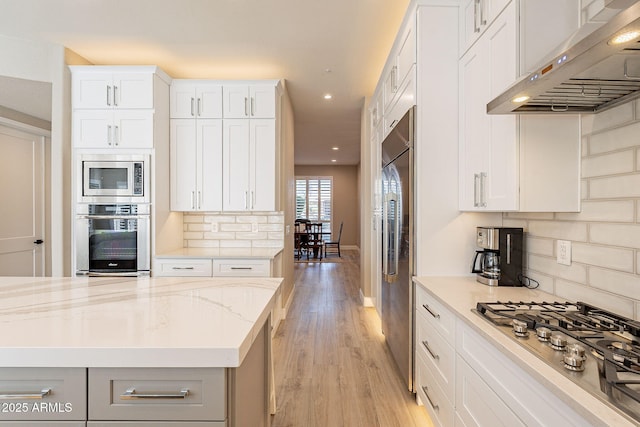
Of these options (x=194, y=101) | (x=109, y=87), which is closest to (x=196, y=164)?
(x=194, y=101)

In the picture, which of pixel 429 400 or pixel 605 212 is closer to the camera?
pixel 605 212

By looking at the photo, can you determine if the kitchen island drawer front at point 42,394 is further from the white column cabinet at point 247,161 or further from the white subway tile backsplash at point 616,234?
the white column cabinet at point 247,161

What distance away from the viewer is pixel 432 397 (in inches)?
72.9

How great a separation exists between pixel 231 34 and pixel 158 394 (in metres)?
2.93

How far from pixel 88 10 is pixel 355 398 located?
356cm

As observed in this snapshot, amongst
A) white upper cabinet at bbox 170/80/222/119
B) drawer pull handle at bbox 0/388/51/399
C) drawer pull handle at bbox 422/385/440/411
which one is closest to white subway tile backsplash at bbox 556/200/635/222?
drawer pull handle at bbox 422/385/440/411

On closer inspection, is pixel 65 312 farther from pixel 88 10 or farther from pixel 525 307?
pixel 88 10

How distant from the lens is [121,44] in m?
3.17

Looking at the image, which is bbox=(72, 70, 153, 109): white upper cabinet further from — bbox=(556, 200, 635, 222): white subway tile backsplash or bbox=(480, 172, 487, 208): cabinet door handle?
bbox=(556, 200, 635, 222): white subway tile backsplash

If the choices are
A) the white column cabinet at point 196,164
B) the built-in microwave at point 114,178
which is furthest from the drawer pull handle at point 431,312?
the built-in microwave at point 114,178

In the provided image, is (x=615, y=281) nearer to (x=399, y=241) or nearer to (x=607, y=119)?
(x=607, y=119)

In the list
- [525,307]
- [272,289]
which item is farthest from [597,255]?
[272,289]

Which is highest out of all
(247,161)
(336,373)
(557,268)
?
(247,161)

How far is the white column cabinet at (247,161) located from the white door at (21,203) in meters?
3.10
